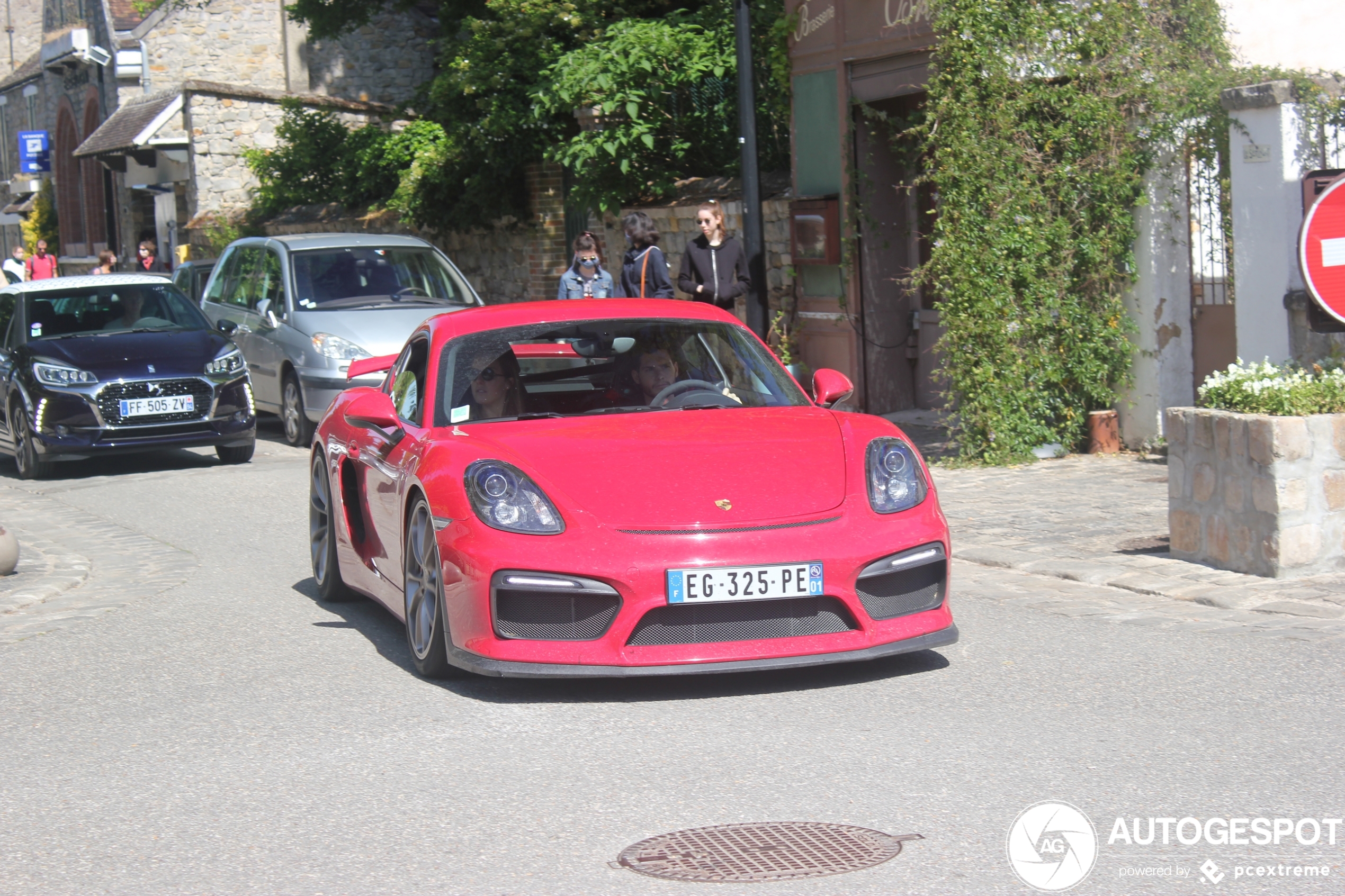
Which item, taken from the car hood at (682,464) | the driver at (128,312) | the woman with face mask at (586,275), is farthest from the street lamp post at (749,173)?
the car hood at (682,464)

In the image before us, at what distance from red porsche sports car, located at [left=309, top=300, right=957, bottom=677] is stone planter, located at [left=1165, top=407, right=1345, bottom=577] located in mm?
2012

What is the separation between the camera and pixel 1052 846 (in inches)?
159

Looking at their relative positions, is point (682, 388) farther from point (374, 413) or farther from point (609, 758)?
point (609, 758)

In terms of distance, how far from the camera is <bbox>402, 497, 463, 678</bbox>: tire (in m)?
5.95

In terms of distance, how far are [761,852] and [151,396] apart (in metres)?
10.3

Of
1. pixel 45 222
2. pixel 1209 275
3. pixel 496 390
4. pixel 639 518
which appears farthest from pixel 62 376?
pixel 45 222

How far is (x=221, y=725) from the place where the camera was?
5641 mm

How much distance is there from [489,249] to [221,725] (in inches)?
670

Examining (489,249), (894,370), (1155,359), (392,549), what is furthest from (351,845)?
(489,249)

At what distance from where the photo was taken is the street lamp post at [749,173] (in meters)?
13.1

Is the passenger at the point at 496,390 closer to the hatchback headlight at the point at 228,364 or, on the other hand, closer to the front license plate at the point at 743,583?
the front license plate at the point at 743,583

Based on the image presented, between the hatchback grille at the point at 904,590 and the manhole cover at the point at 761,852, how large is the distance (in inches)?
57.6

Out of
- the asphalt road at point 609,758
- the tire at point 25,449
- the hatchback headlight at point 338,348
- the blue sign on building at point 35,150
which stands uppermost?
the blue sign on building at point 35,150

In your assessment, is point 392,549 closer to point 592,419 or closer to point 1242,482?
point 592,419
